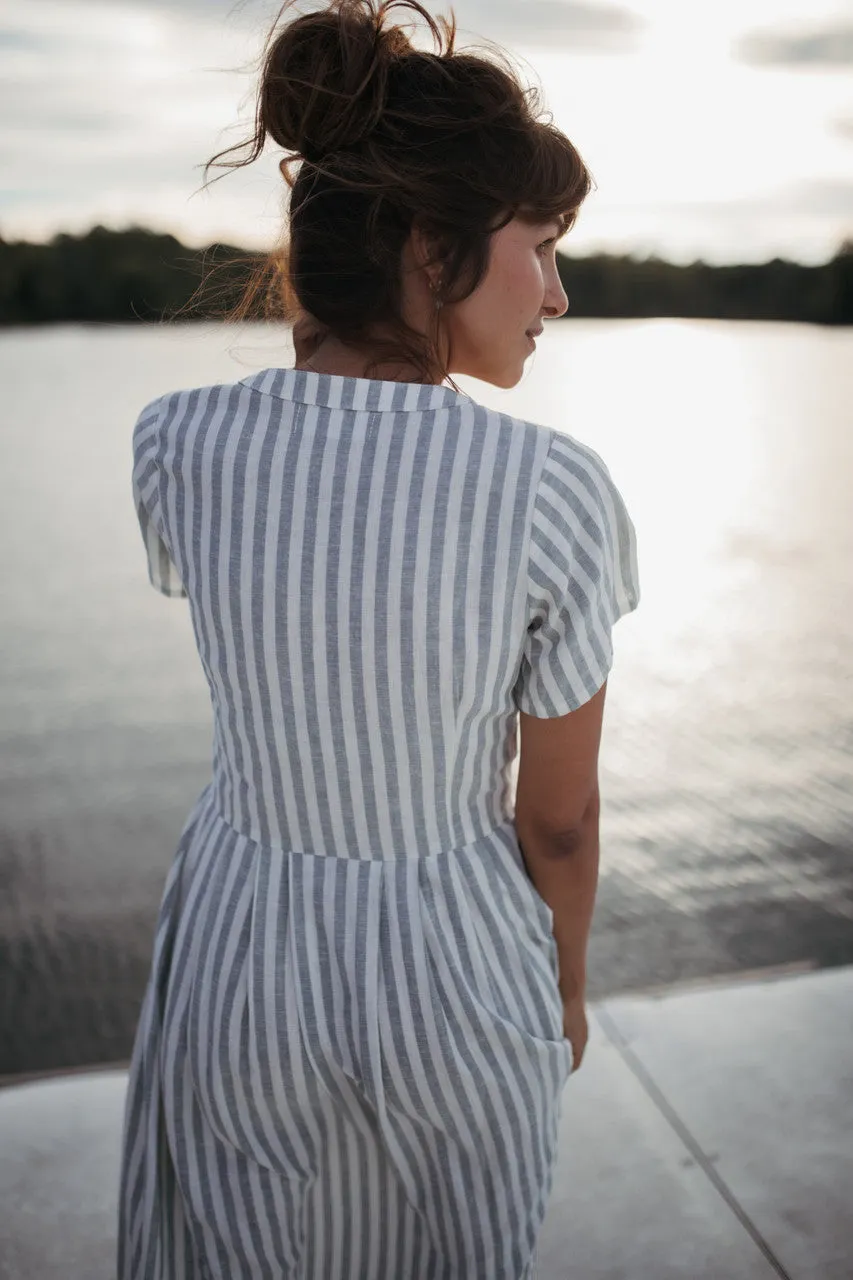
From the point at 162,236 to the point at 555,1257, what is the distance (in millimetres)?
13546

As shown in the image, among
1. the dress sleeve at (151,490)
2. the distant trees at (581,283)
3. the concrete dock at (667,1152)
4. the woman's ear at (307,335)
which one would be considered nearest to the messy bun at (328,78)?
the woman's ear at (307,335)

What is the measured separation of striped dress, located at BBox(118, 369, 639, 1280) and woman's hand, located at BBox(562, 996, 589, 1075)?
0.18ft

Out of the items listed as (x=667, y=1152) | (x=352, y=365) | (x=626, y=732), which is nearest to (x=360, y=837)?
(x=352, y=365)

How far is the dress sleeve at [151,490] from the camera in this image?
1.03m

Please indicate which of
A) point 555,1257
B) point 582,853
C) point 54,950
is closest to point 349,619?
point 582,853

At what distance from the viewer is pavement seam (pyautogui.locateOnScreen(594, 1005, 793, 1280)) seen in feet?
5.71

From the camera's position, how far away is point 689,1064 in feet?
6.97

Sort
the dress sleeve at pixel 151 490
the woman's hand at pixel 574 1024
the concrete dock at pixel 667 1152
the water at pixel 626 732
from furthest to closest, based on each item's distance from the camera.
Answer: the water at pixel 626 732 → the concrete dock at pixel 667 1152 → the woman's hand at pixel 574 1024 → the dress sleeve at pixel 151 490

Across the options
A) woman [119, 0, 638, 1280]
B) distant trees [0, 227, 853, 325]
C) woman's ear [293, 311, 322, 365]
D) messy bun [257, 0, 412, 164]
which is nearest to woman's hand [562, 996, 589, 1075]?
woman [119, 0, 638, 1280]

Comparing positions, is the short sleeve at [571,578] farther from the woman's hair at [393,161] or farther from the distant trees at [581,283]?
the distant trees at [581,283]

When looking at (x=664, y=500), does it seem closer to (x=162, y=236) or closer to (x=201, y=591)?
(x=201, y=591)

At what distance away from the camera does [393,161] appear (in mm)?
939

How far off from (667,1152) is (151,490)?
57.7 inches

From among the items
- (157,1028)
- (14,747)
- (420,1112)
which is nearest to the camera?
(420,1112)
